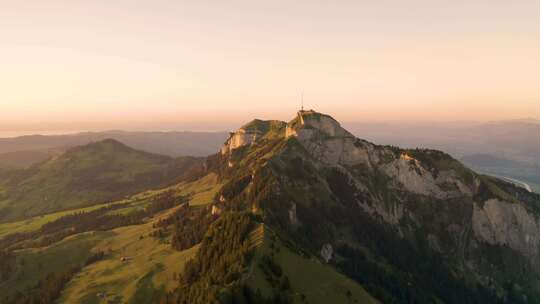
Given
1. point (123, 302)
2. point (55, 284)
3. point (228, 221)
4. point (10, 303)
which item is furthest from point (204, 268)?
point (10, 303)

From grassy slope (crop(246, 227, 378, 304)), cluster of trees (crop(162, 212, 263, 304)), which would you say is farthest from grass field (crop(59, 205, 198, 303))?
grassy slope (crop(246, 227, 378, 304))

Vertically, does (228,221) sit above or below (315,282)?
above

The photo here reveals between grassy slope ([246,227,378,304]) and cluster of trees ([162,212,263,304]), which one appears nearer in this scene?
cluster of trees ([162,212,263,304])

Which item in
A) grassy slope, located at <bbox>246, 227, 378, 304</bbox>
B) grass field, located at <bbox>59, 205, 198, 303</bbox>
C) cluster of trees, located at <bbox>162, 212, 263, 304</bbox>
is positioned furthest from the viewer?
grass field, located at <bbox>59, 205, 198, 303</bbox>

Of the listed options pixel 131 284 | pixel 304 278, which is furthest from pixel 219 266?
pixel 131 284

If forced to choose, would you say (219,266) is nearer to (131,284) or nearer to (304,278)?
(304,278)

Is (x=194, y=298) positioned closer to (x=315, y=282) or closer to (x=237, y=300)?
(x=237, y=300)

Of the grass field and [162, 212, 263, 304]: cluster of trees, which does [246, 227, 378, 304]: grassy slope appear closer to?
[162, 212, 263, 304]: cluster of trees

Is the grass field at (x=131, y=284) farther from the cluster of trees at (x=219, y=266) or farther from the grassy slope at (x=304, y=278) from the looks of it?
the grassy slope at (x=304, y=278)

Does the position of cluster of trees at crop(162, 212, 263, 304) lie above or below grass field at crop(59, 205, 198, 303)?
above

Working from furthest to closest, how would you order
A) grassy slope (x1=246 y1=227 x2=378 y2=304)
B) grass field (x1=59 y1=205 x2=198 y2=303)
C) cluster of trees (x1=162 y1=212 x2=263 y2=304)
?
grass field (x1=59 y1=205 x2=198 y2=303) < grassy slope (x1=246 y1=227 x2=378 y2=304) < cluster of trees (x1=162 y1=212 x2=263 y2=304)

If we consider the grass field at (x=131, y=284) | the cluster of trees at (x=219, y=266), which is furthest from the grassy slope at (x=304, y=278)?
the grass field at (x=131, y=284)
